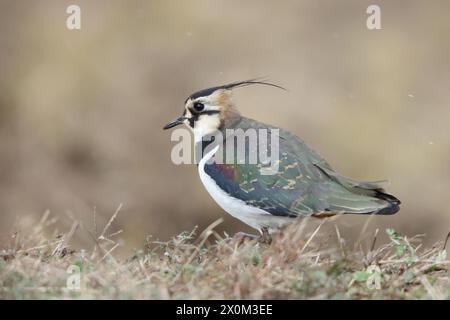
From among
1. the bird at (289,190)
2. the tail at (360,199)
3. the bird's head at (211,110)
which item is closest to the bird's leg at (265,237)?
the bird at (289,190)

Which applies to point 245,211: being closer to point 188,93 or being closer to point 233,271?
point 233,271

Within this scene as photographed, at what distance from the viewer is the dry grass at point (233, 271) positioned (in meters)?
5.04

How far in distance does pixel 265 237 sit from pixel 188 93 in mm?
6798

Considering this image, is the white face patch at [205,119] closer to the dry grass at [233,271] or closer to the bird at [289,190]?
the bird at [289,190]

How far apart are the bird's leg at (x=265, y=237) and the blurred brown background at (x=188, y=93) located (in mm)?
5050

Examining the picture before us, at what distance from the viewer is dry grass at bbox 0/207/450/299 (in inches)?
198

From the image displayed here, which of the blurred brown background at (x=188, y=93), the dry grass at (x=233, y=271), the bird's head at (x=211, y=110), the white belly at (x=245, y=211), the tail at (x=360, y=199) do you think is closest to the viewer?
the dry grass at (x=233, y=271)

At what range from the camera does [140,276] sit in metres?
5.47

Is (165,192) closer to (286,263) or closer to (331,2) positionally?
(331,2)

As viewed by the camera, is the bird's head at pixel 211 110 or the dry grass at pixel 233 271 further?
the bird's head at pixel 211 110

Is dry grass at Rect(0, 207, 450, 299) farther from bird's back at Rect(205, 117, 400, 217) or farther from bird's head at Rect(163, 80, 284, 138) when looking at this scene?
bird's head at Rect(163, 80, 284, 138)

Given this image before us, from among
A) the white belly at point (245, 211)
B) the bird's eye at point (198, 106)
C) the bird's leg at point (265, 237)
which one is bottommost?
the bird's leg at point (265, 237)

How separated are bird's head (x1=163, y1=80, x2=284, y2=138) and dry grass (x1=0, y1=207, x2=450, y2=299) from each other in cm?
156

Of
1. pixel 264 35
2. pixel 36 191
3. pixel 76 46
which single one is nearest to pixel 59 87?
pixel 76 46
